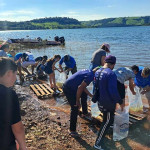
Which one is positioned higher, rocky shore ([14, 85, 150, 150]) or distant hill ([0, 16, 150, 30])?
distant hill ([0, 16, 150, 30])

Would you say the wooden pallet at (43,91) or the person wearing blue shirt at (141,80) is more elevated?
the person wearing blue shirt at (141,80)

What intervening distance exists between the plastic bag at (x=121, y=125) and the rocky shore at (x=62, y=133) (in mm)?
119

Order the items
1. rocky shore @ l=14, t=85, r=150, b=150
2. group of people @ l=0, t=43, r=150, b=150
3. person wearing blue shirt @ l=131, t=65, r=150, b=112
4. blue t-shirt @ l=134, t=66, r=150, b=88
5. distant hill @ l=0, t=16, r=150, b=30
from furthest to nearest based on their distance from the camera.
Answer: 1. distant hill @ l=0, t=16, r=150, b=30
2. blue t-shirt @ l=134, t=66, r=150, b=88
3. person wearing blue shirt @ l=131, t=65, r=150, b=112
4. rocky shore @ l=14, t=85, r=150, b=150
5. group of people @ l=0, t=43, r=150, b=150

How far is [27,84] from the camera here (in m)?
9.50

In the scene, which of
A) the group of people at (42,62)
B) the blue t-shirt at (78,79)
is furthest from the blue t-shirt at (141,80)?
the group of people at (42,62)

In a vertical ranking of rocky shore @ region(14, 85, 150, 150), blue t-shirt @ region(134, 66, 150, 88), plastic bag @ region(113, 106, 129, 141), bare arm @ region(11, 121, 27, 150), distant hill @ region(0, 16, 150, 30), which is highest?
distant hill @ region(0, 16, 150, 30)

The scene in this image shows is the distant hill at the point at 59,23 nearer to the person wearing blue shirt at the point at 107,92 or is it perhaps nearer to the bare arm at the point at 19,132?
the person wearing blue shirt at the point at 107,92

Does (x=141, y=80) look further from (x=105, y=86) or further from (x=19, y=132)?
(x=19, y=132)

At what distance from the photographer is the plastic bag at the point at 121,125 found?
3992 mm

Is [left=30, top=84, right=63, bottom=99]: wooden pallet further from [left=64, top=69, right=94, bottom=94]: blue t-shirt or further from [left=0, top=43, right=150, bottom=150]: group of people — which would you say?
[left=64, top=69, right=94, bottom=94]: blue t-shirt

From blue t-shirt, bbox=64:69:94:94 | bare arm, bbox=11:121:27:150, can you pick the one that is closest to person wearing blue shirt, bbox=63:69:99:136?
blue t-shirt, bbox=64:69:94:94

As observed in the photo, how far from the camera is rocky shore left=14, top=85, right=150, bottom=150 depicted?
154 inches

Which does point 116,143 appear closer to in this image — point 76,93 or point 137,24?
point 76,93

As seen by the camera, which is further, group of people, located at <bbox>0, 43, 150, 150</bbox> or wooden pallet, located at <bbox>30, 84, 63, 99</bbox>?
wooden pallet, located at <bbox>30, 84, 63, 99</bbox>
